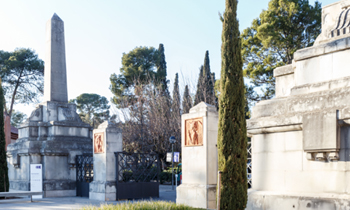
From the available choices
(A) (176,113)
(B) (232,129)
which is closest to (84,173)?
(B) (232,129)

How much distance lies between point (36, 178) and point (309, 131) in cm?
1254

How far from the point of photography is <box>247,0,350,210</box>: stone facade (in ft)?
23.4

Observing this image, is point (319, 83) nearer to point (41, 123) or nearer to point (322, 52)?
point (322, 52)

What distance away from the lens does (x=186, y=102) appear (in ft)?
106

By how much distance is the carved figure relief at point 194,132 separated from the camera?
11.5 meters

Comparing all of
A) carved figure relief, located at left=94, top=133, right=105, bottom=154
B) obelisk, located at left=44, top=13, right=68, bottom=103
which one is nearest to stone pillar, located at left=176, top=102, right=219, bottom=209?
carved figure relief, located at left=94, top=133, right=105, bottom=154

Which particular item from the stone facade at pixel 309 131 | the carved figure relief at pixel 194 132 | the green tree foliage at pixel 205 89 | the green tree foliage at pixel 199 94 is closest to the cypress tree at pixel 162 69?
the green tree foliage at pixel 205 89

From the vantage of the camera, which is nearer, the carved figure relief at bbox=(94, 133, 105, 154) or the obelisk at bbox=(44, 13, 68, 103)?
the carved figure relief at bbox=(94, 133, 105, 154)

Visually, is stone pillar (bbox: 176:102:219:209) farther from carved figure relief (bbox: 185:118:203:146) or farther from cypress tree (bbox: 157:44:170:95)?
cypress tree (bbox: 157:44:170:95)

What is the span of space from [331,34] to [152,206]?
5.39 m

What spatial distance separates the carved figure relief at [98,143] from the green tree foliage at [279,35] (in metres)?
17.0

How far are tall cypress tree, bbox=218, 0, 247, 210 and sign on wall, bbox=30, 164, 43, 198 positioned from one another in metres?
10.4

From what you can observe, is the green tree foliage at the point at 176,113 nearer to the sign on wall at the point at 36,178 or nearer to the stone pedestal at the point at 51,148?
the stone pedestal at the point at 51,148

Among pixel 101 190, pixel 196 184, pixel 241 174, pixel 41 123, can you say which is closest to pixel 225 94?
pixel 241 174
